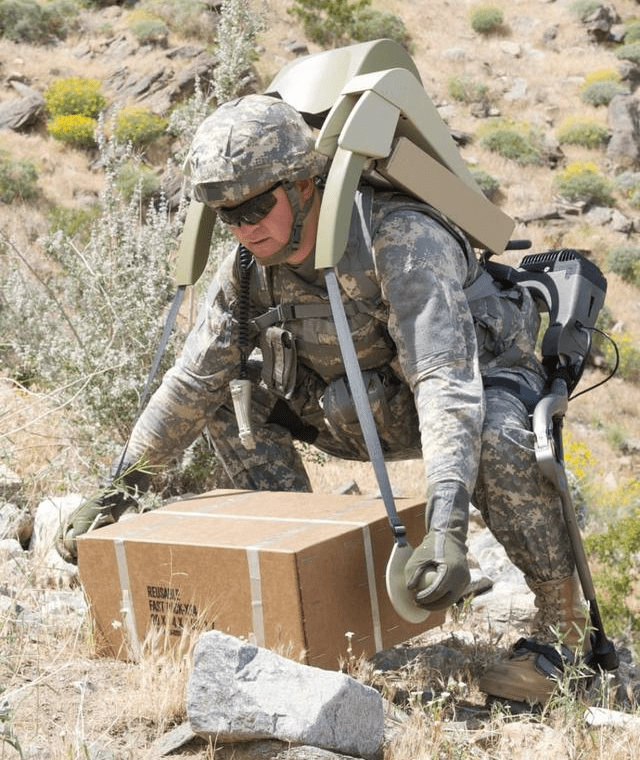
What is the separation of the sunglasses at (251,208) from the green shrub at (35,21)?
22755 mm

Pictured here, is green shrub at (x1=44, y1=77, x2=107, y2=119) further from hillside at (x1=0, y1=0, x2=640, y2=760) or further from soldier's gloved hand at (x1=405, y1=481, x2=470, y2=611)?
soldier's gloved hand at (x1=405, y1=481, x2=470, y2=611)

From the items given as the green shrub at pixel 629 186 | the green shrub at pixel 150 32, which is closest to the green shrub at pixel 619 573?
the green shrub at pixel 629 186

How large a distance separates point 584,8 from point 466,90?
258 inches

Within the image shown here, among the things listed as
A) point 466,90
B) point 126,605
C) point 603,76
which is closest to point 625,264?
point 466,90

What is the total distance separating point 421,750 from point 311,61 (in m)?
2.24

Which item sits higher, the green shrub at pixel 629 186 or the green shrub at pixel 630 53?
the green shrub at pixel 630 53

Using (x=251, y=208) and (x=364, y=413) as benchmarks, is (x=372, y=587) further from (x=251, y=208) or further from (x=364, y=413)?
(x=251, y=208)

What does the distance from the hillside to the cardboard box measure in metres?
0.13

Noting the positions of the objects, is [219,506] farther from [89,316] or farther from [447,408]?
[89,316]

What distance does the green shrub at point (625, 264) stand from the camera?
21.1 meters

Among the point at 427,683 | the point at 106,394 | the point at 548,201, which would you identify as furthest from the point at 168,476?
the point at 548,201

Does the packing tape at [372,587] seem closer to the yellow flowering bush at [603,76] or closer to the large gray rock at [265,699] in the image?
the large gray rock at [265,699]

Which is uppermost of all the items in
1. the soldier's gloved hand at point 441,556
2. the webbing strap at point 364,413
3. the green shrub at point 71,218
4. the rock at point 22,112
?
the webbing strap at point 364,413

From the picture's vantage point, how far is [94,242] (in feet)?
18.9
